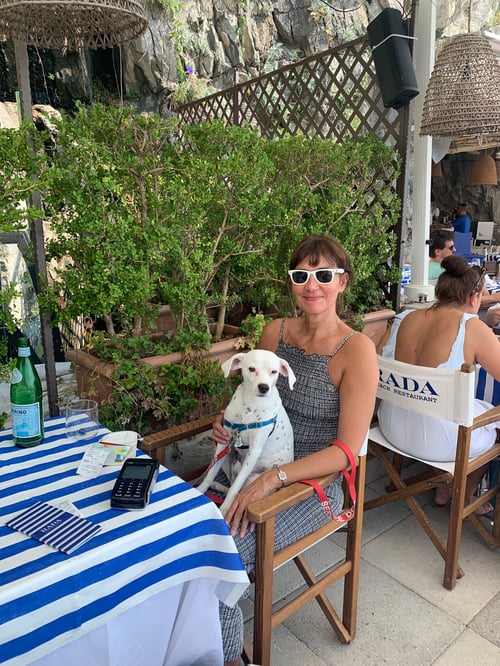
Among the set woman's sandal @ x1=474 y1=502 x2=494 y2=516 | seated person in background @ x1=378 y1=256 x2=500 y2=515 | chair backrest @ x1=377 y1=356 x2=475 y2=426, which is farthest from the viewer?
woman's sandal @ x1=474 y1=502 x2=494 y2=516

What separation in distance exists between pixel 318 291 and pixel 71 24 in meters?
1.71

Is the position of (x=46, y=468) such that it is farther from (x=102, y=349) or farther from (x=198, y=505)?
(x=102, y=349)

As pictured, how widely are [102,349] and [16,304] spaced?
112 cm

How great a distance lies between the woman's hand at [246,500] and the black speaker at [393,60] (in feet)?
11.2

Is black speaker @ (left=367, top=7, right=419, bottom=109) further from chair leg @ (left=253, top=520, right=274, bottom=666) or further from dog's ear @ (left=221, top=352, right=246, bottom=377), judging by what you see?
chair leg @ (left=253, top=520, right=274, bottom=666)

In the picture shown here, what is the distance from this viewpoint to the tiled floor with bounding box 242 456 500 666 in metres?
1.87

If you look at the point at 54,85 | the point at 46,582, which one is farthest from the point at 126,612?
the point at 54,85

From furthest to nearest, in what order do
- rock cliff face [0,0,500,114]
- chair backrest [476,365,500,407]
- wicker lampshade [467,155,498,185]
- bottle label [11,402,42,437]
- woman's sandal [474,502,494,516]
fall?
1. rock cliff face [0,0,500,114]
2. wicker lampshade [467,155,498,185]
3. chair backrest [476,365,500,407]
4. woman's sandal [474,502,494,516]
5. bottle label [11,402,42,437]

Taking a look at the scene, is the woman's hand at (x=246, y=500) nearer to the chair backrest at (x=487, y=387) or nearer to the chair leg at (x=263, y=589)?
the chair leg at (x=263, y=589)

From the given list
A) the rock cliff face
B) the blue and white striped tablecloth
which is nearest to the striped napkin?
the blue and white striped tablecloth

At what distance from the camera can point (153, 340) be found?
330 centimetres

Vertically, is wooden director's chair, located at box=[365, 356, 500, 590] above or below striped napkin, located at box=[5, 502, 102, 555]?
below

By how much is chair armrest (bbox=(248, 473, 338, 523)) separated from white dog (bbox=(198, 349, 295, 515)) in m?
0.18

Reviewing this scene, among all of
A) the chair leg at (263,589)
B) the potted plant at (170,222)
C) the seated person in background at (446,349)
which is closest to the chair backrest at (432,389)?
the seated person in background at (446,349)
